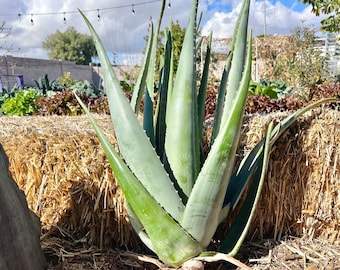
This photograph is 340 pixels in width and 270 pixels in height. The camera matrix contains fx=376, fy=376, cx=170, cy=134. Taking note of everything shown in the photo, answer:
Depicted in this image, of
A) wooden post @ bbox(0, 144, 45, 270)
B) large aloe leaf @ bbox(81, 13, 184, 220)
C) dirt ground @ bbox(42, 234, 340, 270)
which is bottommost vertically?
dirt ground @ bbox(42, 234, 340, 270)

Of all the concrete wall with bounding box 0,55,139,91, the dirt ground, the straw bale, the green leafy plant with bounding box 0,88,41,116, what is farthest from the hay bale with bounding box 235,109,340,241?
the concrete wall with bounding box 0,55,139,91

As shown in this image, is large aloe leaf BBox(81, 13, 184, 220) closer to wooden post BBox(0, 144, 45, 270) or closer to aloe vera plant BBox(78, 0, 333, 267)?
aloe vera plant BBox(78, 0, 333, 267)

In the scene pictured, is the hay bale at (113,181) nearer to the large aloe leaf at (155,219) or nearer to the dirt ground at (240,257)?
the dirt ground at (240,257)

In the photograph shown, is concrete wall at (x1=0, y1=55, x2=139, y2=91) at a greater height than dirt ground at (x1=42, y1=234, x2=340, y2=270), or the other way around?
concrete wall at (x1=0, y1=55, x2=139, y2=91)

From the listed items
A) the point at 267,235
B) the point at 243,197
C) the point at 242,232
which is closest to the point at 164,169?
the point at 242,232

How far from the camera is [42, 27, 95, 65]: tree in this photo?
42938mm

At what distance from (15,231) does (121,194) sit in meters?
0.57

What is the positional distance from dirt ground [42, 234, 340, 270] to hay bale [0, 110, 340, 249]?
82 millimetres

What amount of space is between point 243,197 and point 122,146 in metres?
0.73

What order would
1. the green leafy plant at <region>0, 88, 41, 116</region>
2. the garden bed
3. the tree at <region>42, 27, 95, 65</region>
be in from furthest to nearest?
the tree at <region>42, 27, 95, 65</region> → the green leafy plant at <region>0, 88, 41, 116</region> → the garden bed

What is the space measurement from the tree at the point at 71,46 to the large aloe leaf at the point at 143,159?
141 feet

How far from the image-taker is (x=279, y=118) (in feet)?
6.48

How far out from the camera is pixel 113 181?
186 cm

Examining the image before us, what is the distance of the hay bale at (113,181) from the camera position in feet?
6.12
